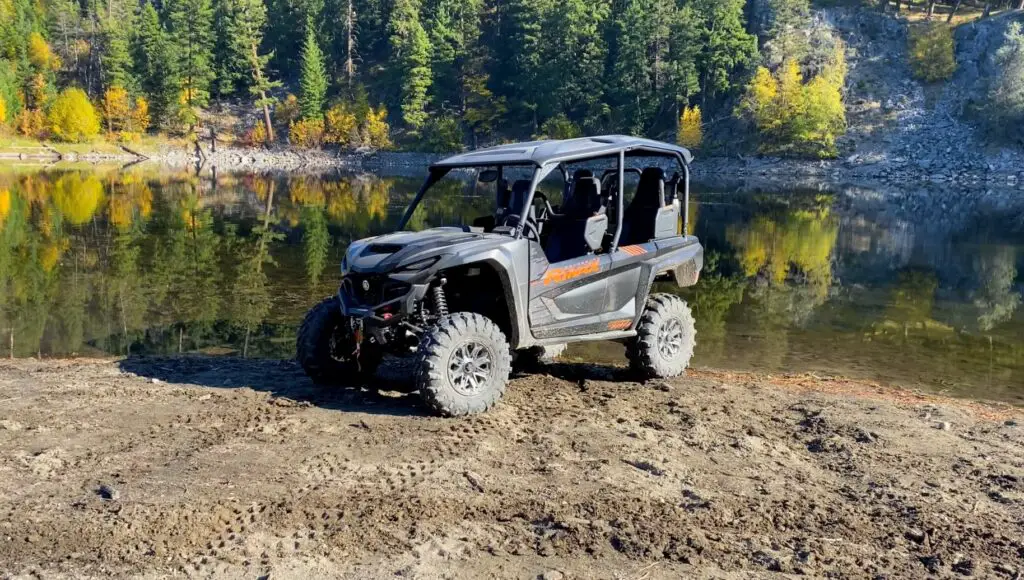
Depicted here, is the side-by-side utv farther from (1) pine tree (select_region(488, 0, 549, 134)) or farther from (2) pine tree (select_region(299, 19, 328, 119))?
(2) pine tree (select_region(299, 19, 328, 119))

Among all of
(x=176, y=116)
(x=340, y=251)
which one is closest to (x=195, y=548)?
(x=340, y=251)

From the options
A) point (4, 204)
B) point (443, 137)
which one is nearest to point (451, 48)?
point (443, 137)

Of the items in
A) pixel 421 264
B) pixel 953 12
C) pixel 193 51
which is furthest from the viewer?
pixel 193 51

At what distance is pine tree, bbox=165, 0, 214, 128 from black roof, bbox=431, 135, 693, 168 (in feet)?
300

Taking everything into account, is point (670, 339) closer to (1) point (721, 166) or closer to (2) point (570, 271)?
(2) point (570, 271)

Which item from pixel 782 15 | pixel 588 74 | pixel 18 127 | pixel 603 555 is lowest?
pixel 603 555

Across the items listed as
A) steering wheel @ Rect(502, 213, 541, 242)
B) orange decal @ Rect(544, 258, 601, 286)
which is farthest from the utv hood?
orange decal @ Rect(544, 258, 601, 286)

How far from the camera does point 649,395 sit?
9.23m

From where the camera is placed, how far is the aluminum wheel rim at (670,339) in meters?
10.1

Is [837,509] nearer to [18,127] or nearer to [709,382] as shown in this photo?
[709,382]

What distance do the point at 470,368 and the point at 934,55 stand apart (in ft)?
291

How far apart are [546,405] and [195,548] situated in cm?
423

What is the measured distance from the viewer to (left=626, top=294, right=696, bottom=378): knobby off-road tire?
9.88 meters

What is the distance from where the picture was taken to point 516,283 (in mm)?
8453
